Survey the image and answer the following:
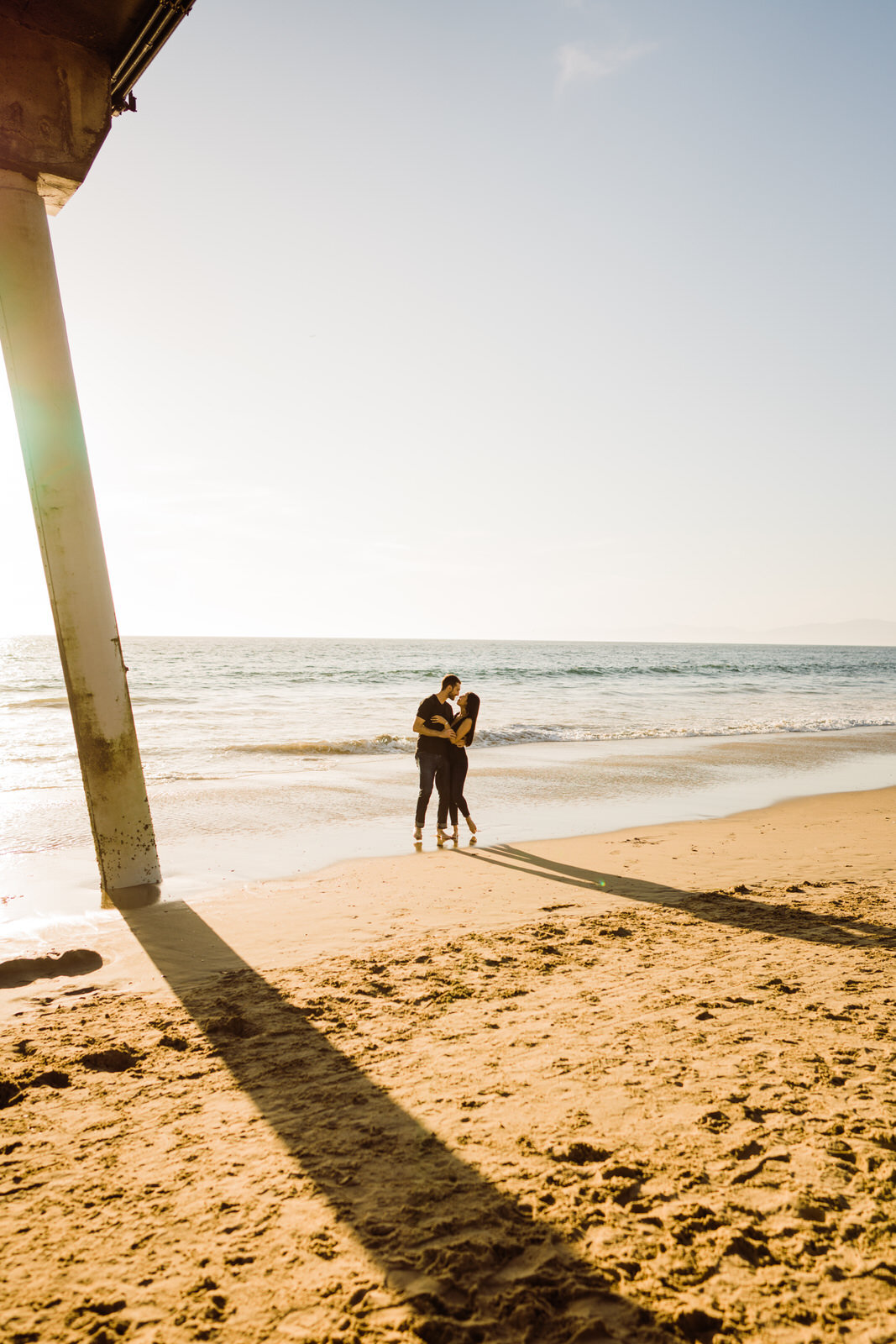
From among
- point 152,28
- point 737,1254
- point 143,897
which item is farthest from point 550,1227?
point 152,28

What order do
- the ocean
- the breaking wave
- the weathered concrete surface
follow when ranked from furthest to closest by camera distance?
1. the breaking wave
2. the ocean
3. the weathered concrete surface

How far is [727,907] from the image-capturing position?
5605mm

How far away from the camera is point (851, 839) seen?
8.12 m

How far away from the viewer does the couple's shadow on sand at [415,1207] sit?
6.24 ft

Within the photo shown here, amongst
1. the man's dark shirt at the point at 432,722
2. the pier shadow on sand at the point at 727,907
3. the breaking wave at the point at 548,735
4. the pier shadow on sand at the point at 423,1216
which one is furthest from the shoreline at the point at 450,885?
the breaking wave at the point at 548,735

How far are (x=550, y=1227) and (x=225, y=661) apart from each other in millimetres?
58795

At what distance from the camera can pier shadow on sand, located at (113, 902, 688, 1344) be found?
190cm

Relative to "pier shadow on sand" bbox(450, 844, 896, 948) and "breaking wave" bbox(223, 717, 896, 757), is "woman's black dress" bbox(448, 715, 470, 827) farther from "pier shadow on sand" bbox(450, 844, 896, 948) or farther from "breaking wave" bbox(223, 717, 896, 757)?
"breaking wave" bbox(223, 717, 896, 757)

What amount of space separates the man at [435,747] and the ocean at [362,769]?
1.86 feet

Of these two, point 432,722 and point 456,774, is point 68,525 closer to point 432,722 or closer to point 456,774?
point 432,722

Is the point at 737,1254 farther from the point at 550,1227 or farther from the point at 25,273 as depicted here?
the point at 25,273

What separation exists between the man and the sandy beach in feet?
10.2

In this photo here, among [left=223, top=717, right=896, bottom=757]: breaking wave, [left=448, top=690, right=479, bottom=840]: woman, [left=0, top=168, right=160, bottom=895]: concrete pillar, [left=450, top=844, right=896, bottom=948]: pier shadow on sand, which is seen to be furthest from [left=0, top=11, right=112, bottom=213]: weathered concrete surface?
[left=223, top=717, right=896, bottom=757]: breaking wave

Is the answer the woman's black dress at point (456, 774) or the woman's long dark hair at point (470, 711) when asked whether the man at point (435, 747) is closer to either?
the woman's black dress at point (456, 774)
